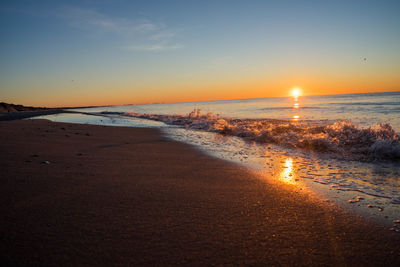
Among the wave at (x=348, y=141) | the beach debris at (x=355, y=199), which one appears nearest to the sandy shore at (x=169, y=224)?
the beach debris at (x=355, y=199)

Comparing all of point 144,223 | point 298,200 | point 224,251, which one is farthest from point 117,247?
point 298,200

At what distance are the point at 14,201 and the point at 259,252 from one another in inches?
107

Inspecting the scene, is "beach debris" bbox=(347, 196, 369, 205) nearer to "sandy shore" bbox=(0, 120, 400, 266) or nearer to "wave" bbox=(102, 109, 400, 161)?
"sandy shore" bbox=(0, 120, 400, 266)

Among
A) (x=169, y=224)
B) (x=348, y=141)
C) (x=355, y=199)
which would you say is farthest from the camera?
(x=348, y=141)

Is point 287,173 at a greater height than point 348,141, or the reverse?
point 348,141

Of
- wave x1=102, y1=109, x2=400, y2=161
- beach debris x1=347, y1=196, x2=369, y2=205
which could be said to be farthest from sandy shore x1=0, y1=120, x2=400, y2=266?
wave x1=102, y1=109, x2=400, y2=161

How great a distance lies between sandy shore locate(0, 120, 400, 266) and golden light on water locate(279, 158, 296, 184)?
52 centimetres

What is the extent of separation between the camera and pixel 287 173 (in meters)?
4.52

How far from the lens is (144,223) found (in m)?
2.23

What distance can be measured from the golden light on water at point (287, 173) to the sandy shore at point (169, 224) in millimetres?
517

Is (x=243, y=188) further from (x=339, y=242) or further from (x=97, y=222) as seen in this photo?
(x=97, y=222)

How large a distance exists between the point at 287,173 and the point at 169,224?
311 cm

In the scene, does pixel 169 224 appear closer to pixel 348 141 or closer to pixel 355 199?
pixel 355 199

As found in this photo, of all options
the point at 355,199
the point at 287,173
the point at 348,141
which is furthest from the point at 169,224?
the point at 348,141
